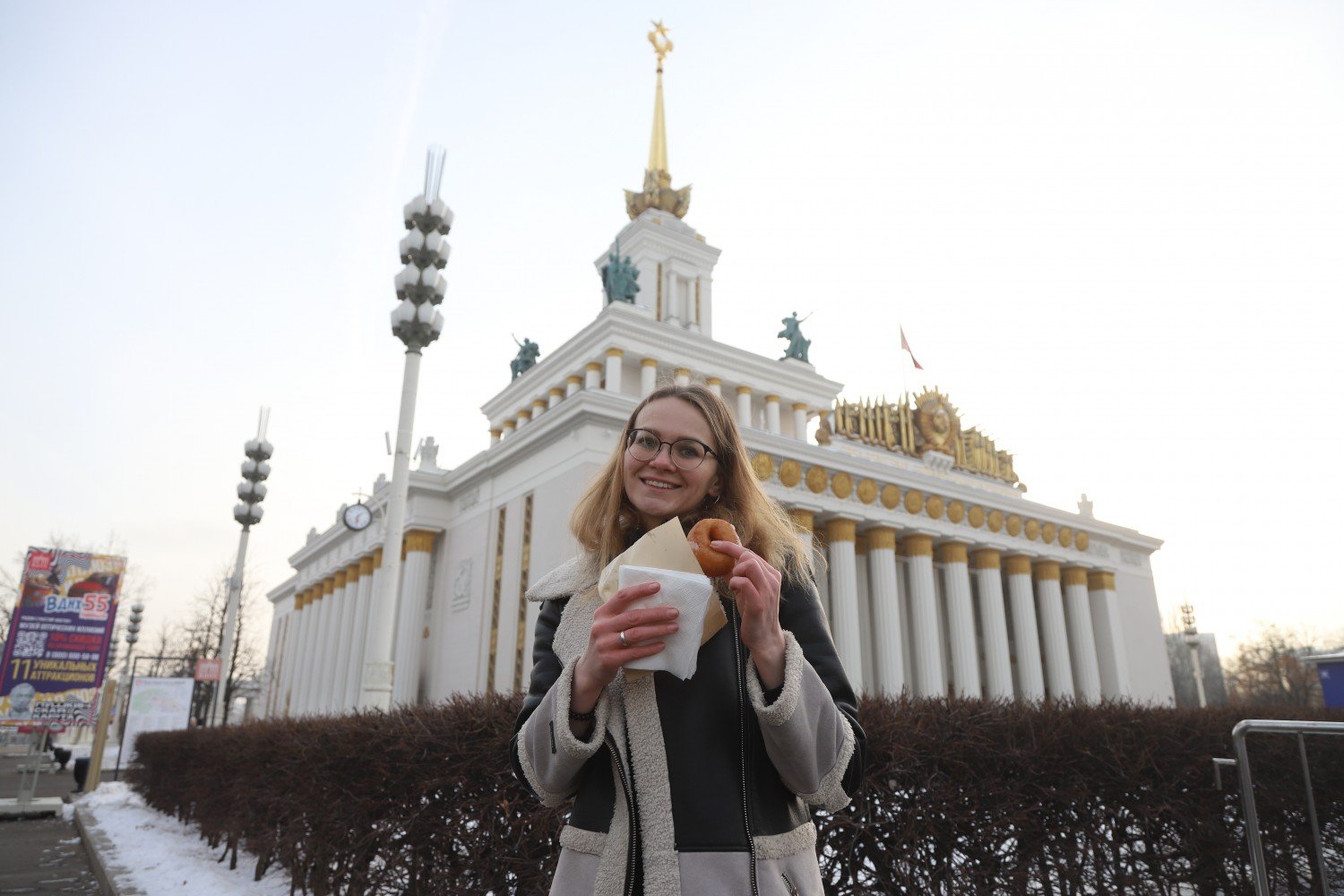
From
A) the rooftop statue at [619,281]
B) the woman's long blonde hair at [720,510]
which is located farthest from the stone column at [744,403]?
the woman's long blonde hair at [720,510]

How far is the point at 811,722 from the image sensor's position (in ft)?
5.30

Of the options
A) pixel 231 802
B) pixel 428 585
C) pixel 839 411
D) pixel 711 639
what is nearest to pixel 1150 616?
pixel 839 411

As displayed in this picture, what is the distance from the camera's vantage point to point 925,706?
17.9 ft

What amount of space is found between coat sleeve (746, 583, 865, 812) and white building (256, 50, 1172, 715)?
60.0 ft

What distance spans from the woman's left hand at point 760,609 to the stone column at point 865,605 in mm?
25748

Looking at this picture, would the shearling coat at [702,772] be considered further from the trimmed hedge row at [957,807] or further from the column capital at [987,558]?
the column capital at [987,558]

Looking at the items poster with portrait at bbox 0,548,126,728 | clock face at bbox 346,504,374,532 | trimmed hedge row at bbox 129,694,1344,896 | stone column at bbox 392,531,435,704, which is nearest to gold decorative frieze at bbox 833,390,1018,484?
stone column at bbox 392,531,435,704

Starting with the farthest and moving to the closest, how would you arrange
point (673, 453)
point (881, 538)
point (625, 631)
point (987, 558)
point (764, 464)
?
point (987, 558) → point (881, 538) → point (764, 464) → point (673, 453) → point (625, 631)

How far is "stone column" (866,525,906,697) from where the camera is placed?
2559cm

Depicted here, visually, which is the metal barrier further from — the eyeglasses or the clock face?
the clock face

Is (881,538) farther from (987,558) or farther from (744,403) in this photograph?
(744,403)

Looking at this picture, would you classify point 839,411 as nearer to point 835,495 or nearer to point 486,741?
point 835,495

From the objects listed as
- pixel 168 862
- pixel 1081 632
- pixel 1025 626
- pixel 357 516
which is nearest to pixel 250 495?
pixel 357 516

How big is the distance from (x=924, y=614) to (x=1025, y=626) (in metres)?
5.10
